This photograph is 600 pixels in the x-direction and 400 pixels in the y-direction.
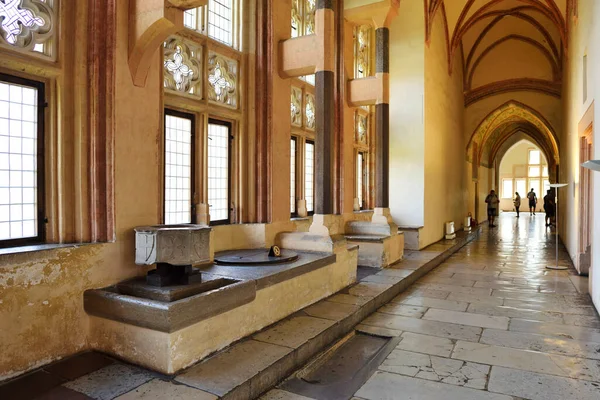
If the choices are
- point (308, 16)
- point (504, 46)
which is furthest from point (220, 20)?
point (504, 46)

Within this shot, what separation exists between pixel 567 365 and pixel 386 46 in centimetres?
697

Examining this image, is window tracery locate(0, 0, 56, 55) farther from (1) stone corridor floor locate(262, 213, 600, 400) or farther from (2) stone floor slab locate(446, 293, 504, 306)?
(2) stone floor slab locate(446, 293, 504, 306)

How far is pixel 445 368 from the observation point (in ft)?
13.7

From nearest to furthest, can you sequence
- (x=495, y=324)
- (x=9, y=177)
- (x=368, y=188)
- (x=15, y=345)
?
(x=15, y=345) < (x=9, y=177) < (x=495, y=324) < (x=368, y=188)

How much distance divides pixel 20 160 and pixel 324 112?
408 cm

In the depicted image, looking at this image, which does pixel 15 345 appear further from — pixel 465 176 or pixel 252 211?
pixel 465 176

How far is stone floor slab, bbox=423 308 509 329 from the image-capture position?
554 cm

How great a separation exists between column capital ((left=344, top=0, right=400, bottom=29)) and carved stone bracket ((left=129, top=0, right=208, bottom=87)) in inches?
217

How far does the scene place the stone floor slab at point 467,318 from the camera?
218 inches

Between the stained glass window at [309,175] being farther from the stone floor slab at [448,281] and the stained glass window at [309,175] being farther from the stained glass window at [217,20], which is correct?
the stained glass window at [217,20]

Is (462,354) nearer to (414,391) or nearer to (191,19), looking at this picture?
(414,391)

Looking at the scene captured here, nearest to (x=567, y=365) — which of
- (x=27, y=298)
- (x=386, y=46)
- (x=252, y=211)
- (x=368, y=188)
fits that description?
(x=252, y=211)

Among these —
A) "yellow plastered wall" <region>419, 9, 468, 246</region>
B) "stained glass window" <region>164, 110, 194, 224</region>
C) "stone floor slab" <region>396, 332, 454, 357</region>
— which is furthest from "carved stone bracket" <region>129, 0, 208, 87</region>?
"yellow plastered wall" <region>419, 9, 468, 246</region>

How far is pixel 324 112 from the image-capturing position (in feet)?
21.5
